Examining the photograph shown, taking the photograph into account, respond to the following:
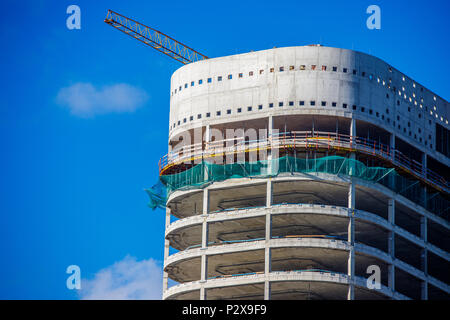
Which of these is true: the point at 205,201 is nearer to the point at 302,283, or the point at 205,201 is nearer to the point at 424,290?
the point at 302,283

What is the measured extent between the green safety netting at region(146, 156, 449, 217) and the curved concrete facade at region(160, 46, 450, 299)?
710 mm

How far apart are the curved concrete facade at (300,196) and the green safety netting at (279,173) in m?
0.71

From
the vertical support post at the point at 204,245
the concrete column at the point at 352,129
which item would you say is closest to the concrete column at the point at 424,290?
the concrete column at the point at 352,129

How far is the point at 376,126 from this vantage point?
130 m

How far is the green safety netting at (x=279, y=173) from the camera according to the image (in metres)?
124

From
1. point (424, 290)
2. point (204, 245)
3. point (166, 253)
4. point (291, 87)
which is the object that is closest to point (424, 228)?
point (424, 290)

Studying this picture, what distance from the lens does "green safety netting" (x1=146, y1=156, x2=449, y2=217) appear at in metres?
124

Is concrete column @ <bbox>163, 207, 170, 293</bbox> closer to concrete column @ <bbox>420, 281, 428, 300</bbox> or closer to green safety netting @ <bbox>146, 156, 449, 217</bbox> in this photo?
green safety netting @ <bbox>146, 156, 449, 217</bbox>

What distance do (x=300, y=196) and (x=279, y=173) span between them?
4406mm

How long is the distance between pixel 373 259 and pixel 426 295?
9.88 metres

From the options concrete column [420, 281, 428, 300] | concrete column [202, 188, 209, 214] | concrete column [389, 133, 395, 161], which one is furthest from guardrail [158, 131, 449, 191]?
concrete column [420, 281, 428, 300]

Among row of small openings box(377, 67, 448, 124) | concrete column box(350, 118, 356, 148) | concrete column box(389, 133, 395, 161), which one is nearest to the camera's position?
concrete column box(350, 118, 356, 148)
